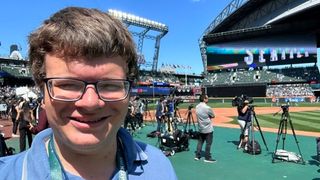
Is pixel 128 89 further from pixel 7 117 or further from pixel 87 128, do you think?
pixel 7 117

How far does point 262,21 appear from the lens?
235 feet

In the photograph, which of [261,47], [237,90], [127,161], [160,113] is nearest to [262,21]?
[261,47]

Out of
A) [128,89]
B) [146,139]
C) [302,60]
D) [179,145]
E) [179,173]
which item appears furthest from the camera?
[302,60]

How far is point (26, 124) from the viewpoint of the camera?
11.2 m

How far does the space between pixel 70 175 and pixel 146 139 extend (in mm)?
14291

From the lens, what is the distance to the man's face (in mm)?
1443

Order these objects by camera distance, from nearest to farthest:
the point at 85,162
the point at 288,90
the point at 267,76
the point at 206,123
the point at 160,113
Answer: the point at 85,162 → the point at 206,123 → the point at 160,113 → the point at 288,90 → the point at 267,76

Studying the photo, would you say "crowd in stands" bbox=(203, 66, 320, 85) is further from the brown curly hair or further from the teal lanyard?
the brown curly hair

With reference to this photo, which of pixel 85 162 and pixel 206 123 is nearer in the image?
pixel 85 162

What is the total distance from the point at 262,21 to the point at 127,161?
7453 centimetres

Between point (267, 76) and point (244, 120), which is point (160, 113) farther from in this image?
point (267, 76)

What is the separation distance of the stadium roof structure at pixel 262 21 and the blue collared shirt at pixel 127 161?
64.5 metres

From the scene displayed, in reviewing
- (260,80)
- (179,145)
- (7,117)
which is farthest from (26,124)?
(260,80)

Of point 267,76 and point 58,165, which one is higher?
point 267,76
